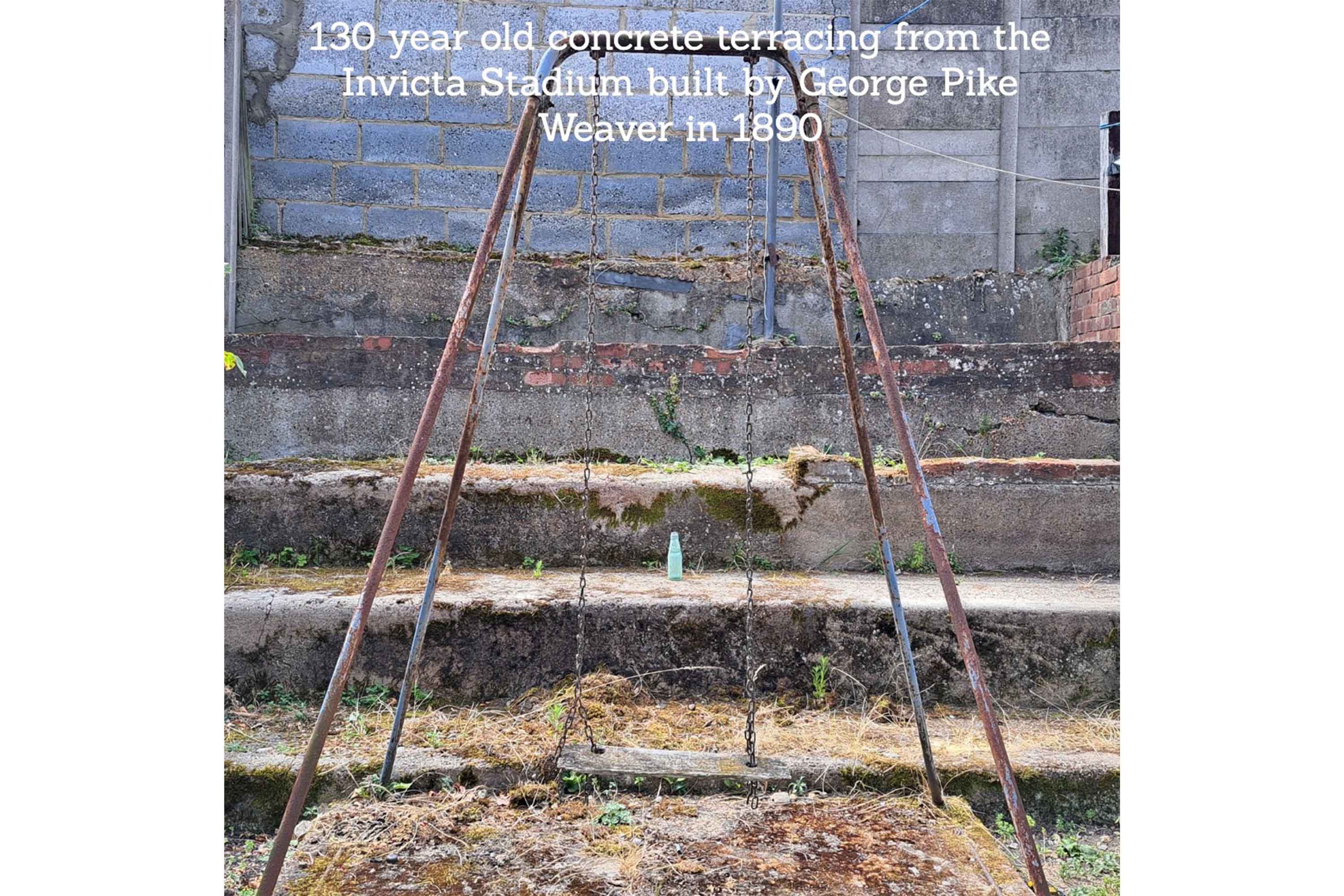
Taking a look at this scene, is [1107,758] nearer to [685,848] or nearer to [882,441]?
[685,848]

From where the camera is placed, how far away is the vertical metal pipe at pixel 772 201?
180 inches

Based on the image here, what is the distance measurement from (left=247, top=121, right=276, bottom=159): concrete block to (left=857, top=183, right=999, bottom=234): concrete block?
3451mm

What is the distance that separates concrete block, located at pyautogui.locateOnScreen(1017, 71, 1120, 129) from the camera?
5.30m

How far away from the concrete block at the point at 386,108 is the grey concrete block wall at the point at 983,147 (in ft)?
8.60

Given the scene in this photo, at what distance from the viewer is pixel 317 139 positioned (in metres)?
4.97

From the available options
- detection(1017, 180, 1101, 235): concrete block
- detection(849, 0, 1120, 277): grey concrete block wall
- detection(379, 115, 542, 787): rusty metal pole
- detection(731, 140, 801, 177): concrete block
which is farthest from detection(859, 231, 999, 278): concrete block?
detection(379, 115, 542, 787): rusty metal pole

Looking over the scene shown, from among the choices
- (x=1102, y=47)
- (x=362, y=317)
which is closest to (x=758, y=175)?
(x=1102, y=47)

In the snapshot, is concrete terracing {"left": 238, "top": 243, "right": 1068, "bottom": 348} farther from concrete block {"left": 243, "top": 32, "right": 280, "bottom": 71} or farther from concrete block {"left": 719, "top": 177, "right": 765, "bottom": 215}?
concrete block {"left": 243, "top": 32, "right": 280, "bottom": 71}

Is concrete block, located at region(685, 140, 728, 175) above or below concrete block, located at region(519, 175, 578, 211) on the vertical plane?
above

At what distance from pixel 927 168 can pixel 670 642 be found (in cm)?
395

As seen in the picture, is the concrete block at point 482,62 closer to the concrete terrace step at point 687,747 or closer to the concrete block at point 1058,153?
the concrete block at point 1058,153

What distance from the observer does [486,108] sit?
201 inches

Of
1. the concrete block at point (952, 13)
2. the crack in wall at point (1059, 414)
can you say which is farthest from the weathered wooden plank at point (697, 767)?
the concrete block at point (952, 13)

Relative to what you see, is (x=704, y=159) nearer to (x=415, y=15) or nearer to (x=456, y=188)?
(x=456, y=188)
